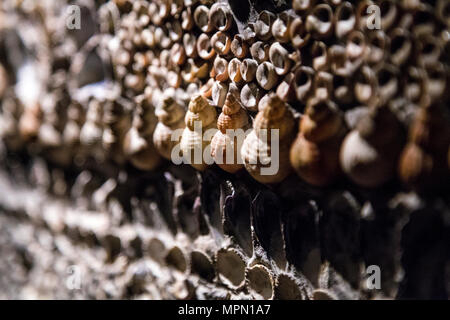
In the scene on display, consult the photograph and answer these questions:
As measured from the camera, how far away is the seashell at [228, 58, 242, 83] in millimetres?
816

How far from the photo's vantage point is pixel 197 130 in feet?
2.90

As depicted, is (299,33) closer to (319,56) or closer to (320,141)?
(319,56)

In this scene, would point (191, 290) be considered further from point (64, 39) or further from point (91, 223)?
point (64, 39)

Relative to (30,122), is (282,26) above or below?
above

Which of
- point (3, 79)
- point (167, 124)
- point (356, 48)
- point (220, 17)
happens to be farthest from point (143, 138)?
point (3, 79)

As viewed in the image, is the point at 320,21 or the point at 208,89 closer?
the point at 320,21

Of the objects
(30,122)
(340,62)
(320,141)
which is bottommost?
(30,122)

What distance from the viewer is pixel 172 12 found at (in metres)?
0.94

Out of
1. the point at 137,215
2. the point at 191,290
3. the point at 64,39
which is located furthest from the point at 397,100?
the point at 64,39

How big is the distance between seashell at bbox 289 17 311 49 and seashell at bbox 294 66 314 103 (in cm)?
4

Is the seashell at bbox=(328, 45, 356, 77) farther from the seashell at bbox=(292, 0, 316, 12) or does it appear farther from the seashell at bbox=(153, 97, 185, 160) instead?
the seashell at bbox=(153, 97, 185, 160)

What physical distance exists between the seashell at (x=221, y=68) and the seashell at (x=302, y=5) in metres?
0.17

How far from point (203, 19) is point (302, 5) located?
23cm
